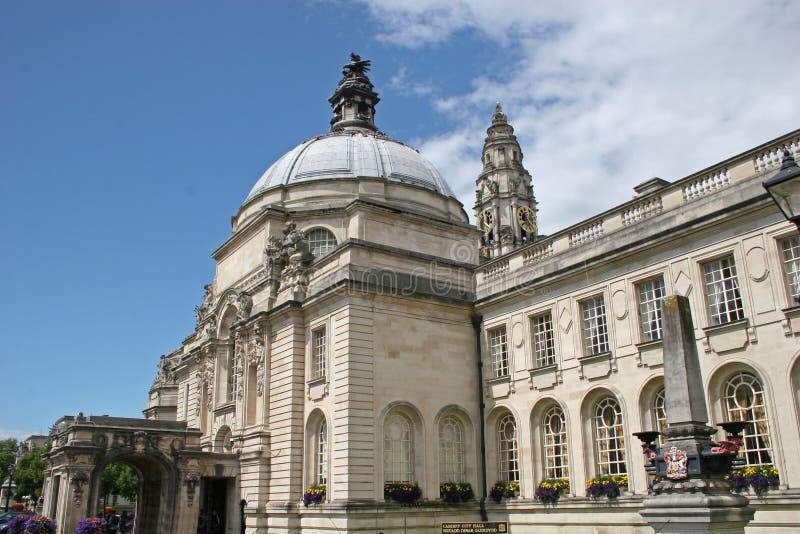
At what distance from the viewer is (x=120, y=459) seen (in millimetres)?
32469

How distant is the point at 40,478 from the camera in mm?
71000

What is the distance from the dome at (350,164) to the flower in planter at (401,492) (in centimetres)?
1777

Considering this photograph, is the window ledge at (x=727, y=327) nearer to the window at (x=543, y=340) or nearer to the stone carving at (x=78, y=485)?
the window at (x=543, y=340)

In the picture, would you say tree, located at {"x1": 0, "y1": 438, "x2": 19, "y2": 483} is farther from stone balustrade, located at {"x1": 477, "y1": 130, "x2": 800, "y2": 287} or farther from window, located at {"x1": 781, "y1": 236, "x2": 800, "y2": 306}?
window, located at {"x1": 781, "y1": 236, "x2": 800, "y2": 306}

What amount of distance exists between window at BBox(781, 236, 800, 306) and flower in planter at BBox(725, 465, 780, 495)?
14.3ft

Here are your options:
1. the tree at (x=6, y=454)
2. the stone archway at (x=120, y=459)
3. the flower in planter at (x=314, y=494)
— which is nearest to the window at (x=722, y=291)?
the flower in planter at (x=314, y=494)

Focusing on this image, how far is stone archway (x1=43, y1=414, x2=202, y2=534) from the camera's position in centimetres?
2989

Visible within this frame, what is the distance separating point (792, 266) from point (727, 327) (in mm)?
2349

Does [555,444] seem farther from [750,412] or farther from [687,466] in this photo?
[687,466]

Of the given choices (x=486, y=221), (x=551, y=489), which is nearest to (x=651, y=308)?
(x=551, y=489)

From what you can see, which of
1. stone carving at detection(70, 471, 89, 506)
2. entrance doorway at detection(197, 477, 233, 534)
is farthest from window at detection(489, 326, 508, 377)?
stone carving at detection(70, 471, 89, 506)

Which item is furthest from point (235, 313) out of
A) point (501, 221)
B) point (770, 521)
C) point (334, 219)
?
point (501, 221)

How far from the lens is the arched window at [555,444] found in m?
25.0

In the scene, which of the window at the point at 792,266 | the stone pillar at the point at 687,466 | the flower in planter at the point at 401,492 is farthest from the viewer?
the flower in planter at the point at 401,492
